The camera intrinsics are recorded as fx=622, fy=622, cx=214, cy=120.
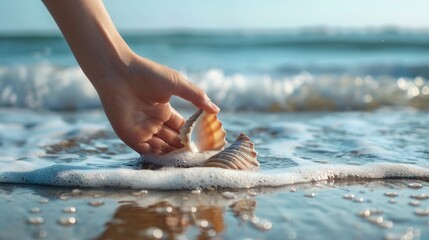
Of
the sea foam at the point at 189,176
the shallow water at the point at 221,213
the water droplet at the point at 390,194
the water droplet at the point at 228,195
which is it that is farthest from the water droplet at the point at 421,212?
the water droplet at the point at 228,195

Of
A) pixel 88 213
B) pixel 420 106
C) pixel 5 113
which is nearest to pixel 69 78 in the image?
pixel 5 113

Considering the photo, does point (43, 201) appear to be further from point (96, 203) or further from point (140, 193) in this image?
point (140, 193)

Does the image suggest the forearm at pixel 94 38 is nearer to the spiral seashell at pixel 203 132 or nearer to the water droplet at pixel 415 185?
the spiral seashell at pixel 203 132

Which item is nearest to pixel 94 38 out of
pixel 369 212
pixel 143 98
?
pixel 143 98

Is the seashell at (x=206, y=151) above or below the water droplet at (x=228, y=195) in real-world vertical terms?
above

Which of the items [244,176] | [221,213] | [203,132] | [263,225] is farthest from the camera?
[203,132]

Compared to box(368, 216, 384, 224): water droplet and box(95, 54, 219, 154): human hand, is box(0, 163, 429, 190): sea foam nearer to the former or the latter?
box(95, 54, 219, 154): human hand

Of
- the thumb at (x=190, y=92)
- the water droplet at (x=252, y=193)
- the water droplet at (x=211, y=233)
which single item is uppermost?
the thumb at (x=190, y=92)
